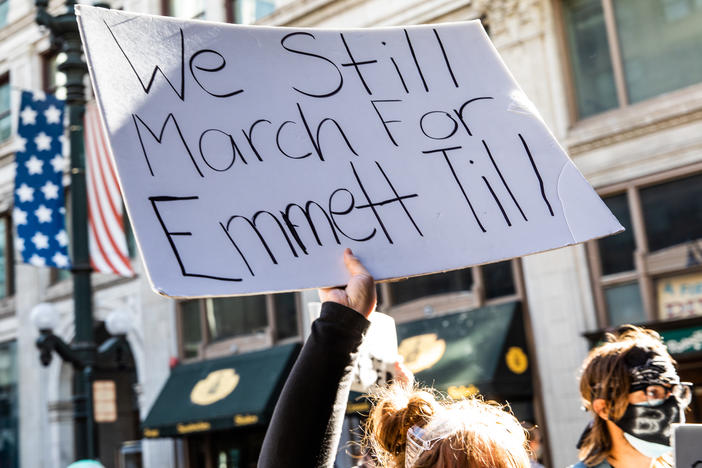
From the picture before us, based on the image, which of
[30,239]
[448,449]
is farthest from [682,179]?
[448,449]

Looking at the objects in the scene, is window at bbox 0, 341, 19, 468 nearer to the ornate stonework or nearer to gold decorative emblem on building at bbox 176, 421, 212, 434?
gold decorative emblem on building at bbox 176, 421, 212, 434

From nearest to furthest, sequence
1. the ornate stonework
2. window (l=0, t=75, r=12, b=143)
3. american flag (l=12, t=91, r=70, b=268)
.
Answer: american flag (l=12, t=91, r=70, b=268)
the ornate stonework
window (l=0, t=75, r=12, b=143)

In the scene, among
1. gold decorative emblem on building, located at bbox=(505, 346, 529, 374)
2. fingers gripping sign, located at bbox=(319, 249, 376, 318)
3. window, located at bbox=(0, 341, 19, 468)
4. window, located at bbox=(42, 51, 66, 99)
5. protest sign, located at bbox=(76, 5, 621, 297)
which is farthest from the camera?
window, located at bbox=(42, 51, 66, 99)

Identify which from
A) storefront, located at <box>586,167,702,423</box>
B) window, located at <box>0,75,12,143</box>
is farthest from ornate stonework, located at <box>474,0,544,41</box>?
window, located at <box>0,75,12,143</box>

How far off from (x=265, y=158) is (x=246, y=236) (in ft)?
0.83

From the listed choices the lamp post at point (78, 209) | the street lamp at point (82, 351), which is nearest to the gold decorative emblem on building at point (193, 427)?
the street lamp at point (82, 351)

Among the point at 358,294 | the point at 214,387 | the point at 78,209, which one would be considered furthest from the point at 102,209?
the point at 358,294

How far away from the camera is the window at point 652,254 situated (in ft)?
33.2

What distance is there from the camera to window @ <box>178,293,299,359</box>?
14.6 m

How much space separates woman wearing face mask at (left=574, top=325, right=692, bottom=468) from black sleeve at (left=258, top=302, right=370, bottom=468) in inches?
70.7

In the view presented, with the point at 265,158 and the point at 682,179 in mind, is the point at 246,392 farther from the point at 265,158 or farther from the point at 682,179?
the point at 265,158

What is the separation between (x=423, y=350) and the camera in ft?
38.8

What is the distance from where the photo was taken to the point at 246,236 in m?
2.08

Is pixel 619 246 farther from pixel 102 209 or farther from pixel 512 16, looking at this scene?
pixel 102 209
